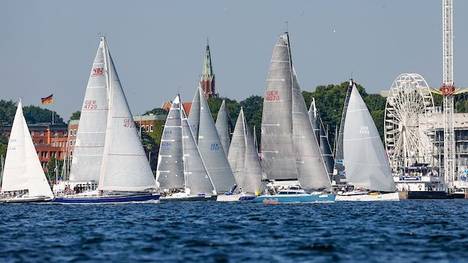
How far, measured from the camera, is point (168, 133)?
13262 cm

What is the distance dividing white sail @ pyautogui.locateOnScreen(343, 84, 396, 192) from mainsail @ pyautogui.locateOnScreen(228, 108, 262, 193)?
12.0m

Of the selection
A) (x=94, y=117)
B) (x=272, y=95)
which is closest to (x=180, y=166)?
(x=272, y=95)

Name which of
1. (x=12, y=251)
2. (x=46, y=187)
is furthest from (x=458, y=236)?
(x=46, y=187)

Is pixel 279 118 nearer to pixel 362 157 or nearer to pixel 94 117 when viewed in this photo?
pixel 362 157

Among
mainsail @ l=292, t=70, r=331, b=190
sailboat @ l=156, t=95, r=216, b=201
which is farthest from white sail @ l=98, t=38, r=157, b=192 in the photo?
sailboat @ l=156, t=95, r=216, b=201

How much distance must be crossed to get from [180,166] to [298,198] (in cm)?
1893

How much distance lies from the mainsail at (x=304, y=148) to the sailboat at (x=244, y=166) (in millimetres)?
12745

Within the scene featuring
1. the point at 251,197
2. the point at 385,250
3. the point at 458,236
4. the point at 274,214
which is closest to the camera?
the point at 385,250

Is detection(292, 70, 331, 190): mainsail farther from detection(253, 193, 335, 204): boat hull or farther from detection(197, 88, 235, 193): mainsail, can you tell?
detection(197, 88, 235, 193): mainsail

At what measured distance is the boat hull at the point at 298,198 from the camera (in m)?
117

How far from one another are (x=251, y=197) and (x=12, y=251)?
74935mm

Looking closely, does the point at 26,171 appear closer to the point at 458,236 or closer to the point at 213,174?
the point at 213,174

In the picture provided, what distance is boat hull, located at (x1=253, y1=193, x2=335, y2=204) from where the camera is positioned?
116887mm

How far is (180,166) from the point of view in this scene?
436ft
